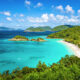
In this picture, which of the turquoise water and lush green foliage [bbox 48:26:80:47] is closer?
the turquoise water

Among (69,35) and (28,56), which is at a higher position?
(69,35)

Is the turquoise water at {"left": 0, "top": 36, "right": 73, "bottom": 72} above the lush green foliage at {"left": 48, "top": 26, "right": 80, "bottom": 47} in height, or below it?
below

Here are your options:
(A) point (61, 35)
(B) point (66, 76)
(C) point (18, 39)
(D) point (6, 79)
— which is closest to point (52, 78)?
(B) point (66, 76)


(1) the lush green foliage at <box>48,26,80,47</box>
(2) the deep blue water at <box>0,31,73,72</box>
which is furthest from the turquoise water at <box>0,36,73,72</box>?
(1) the lush green foliage at <box>48,26,80,47</box>

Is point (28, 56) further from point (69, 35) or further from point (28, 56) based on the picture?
point (69, 35)

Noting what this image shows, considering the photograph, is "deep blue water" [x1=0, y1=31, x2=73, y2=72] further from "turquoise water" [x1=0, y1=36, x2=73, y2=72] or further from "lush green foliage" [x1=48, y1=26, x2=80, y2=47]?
"lush green foliage" [x1=48, y1=26, x2=80, y2=47]

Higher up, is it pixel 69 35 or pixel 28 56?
pixel 69 35

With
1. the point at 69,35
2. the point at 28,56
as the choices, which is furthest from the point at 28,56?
the point at 69,35

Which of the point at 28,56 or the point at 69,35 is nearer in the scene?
the point at 28,56

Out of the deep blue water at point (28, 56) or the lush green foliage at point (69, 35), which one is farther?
the lush green foliage at point (69, 35)

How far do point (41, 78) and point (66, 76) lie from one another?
10.3ft

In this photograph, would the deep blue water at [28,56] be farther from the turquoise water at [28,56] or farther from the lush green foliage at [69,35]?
the lush green foliage at [69,35]

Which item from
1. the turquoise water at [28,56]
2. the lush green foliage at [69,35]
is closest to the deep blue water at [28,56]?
the turquoise water at [28,56]

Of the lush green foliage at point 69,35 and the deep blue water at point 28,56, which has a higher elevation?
the lush green foliage at point 69,35
